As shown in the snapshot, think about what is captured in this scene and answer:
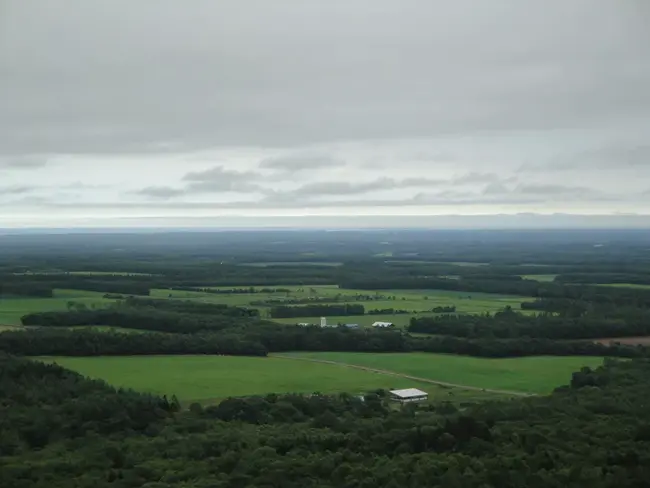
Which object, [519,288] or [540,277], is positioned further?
[540,277]

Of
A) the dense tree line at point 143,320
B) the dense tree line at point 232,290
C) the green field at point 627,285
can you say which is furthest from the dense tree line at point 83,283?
the green field at point 627,285

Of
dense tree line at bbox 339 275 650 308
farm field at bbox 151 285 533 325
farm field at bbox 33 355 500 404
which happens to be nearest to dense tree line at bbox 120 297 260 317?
farm field at bbox 151 285 533 325

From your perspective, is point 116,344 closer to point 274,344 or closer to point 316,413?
point 274,344

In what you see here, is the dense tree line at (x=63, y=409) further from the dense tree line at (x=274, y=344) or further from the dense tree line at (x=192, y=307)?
the dense tree line at (x=192, y=307)

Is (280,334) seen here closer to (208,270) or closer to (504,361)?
(504,361)

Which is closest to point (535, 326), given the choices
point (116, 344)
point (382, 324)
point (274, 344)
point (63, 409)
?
point (382, 324)
